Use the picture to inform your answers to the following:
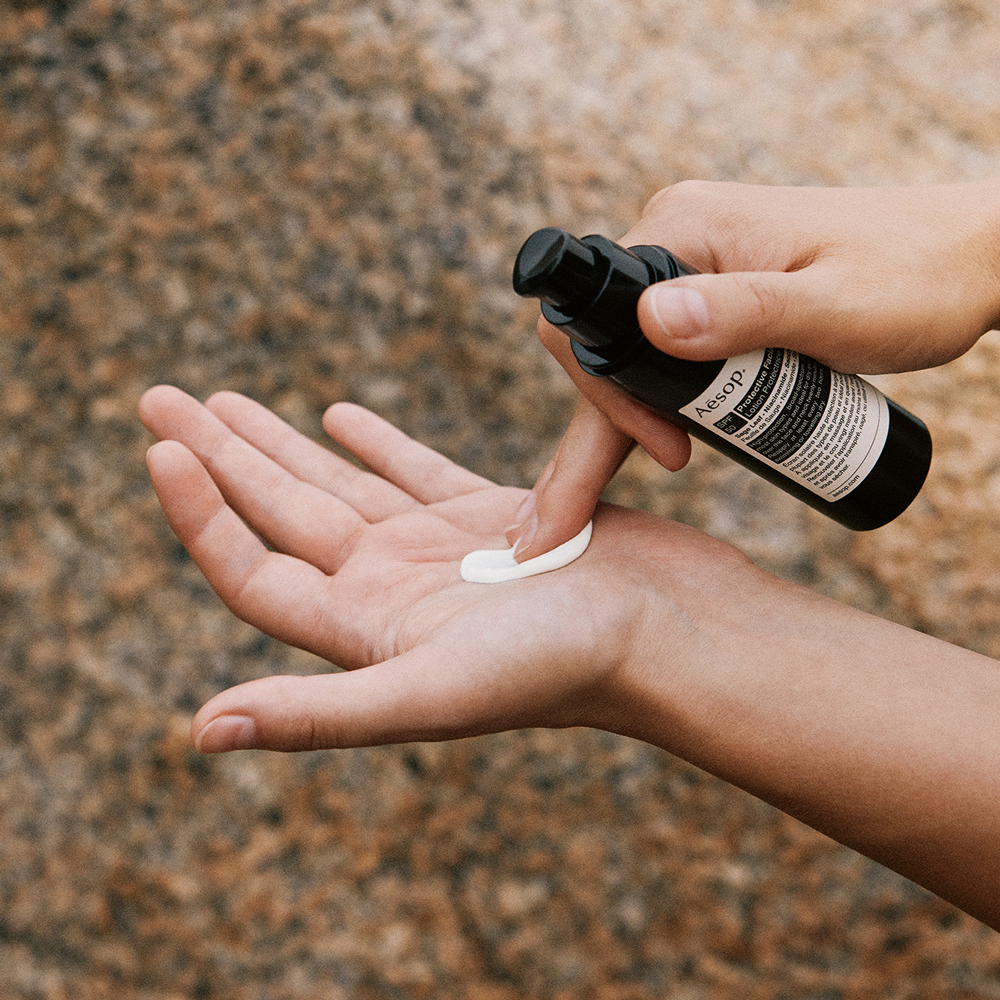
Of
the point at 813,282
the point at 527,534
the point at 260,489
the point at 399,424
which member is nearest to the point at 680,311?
the point at 813,282

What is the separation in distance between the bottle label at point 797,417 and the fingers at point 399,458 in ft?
1.26

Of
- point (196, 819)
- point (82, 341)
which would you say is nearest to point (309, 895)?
point (196, 819)

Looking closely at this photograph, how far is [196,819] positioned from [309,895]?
0.17 metres

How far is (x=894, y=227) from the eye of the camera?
74 cm

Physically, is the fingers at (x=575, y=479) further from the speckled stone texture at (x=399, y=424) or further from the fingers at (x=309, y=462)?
the speckled stone texture at (x=399, y=424)

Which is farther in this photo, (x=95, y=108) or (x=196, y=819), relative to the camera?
(x=95, y=108)

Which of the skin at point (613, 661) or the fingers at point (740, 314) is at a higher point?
the fingers at point (740, 314)

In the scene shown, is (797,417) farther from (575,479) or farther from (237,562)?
(237,562)

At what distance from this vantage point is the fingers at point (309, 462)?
93 centimetres

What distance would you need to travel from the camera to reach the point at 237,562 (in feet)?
2.63

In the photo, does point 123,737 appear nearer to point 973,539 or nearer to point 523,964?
point 523,964

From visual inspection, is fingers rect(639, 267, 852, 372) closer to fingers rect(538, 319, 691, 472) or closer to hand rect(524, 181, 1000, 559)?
hand rect(524, 181, 1000, 559)

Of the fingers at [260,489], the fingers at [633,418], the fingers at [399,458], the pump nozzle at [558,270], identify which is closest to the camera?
the pump nozzle at [558,270]

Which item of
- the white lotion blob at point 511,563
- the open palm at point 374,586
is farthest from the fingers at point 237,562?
the white lotion blob at point 511,563
